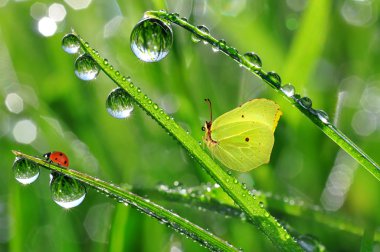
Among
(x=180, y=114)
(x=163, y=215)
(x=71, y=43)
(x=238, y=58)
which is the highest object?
(x=180, y=114)

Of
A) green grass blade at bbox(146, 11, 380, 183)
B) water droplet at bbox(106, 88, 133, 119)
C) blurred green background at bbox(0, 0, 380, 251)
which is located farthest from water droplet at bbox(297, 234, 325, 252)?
water droplet at bbox(106, 88, 133, 119)

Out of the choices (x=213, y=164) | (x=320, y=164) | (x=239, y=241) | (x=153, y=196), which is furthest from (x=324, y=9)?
(x=213, y=164)

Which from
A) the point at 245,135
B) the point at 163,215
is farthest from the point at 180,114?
the point at 163,215

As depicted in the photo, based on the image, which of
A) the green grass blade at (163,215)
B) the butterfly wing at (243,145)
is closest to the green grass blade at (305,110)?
the green grass blade at (163,215)

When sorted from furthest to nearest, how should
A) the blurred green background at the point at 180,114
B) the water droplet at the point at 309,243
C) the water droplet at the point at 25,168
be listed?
1. the blurred green background at the point at 180,114
2. the water droplet at the point at 309,243
3. the water droplet at the point at 25,168

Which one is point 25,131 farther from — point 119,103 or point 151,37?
point 151,37

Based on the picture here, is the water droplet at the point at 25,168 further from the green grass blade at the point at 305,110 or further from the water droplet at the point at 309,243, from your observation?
the water droplet at the point at 309,243
